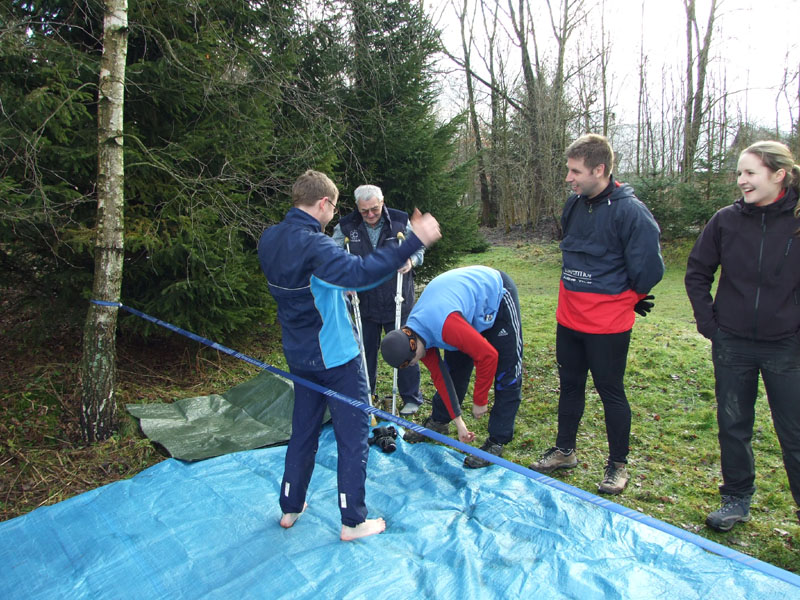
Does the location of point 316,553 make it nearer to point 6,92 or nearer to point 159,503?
point 159,503

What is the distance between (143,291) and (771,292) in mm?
4718

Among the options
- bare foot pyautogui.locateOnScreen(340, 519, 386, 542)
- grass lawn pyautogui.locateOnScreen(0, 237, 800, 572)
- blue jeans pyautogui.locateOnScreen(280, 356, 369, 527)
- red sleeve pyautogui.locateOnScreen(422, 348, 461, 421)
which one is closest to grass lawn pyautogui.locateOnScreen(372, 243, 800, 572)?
grass lawn pyautogui.locateOnScreen(0, 237, 800, 572)

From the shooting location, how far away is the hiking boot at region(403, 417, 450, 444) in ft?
11.9

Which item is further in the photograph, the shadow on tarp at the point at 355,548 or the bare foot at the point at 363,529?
the bare foot at the point at 363,529

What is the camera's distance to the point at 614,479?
10.00 feet

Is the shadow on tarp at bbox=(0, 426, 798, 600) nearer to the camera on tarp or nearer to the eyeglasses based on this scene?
the camera on tarp

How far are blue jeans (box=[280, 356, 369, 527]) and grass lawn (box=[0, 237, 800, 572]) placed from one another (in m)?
1.41

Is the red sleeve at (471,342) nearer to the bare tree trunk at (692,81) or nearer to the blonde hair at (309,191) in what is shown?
the blonde hair at (309,191)

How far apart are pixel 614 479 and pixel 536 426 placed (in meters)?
1.05

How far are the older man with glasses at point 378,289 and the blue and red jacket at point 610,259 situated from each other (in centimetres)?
134

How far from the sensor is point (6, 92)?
362 centimetres

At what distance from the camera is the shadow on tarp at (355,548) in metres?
2.12

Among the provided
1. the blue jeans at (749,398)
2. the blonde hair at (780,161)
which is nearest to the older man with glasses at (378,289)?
the blue jeans at (749,398)

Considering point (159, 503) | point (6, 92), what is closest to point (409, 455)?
point (159, 503)
